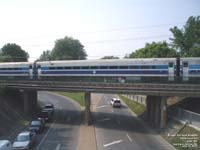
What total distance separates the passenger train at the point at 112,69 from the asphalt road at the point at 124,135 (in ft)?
22.5

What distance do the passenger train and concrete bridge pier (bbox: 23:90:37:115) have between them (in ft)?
12.3

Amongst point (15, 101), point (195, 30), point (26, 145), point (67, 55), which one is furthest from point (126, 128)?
point (67, 55)

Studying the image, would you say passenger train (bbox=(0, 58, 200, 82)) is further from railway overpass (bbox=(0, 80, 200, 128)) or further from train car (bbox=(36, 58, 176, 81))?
railway overpass (bbox=(0, 80, 200, 128))

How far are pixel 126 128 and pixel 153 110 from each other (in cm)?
524

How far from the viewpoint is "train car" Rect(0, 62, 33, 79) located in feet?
186

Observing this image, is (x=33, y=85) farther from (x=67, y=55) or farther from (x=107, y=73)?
(x=67, y=55)

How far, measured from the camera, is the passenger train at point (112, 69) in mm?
44031

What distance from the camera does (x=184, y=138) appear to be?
31.3 metres

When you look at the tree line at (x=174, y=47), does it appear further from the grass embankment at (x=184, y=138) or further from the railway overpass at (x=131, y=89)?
the grass embankment at (x=184, y=138)

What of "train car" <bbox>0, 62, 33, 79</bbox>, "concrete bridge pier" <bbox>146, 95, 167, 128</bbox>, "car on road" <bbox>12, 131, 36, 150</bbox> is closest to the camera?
"car on road" <bbox>12, 131, 36, 150</bbox>

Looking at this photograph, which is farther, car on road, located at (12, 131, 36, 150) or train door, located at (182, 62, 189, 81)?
train door, located at (182, 62, 189, 81)

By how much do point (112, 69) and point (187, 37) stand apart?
3207 cm

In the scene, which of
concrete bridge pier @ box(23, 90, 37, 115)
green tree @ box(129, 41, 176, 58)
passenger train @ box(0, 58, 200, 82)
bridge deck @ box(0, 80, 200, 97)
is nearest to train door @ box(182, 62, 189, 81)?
passenger train @ box(0, 58, 200, 82)

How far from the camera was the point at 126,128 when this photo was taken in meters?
42.4
